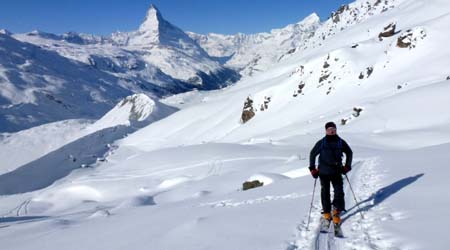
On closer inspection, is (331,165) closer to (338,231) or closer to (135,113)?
(338,231)

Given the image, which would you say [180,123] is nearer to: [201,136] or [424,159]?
[201,136]

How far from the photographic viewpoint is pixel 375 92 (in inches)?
2133

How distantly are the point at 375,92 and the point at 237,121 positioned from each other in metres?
33.4

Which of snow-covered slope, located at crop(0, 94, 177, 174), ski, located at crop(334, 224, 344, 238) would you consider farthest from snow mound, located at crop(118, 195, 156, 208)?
snow-covered slope, located at crop(0, 94, 177, 174)

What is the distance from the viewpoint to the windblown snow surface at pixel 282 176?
32.9ft

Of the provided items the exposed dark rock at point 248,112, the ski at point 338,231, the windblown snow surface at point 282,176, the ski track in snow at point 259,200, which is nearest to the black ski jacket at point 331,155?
the windblown snow surface at point 282,176

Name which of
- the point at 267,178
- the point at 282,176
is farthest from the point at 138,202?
the point at 282,176

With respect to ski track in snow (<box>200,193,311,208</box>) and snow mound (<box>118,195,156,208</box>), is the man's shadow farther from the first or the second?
snow mound (<box>118,195,156,208</box>)

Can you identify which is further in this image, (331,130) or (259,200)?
(259,200)

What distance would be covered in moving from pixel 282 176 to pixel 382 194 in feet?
30.7

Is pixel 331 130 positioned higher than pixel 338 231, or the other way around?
pixel 331 130

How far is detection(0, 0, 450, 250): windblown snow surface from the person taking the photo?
394 inches

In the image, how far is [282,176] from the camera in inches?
850

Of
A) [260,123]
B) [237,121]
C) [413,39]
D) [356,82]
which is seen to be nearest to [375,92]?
[356,82]
